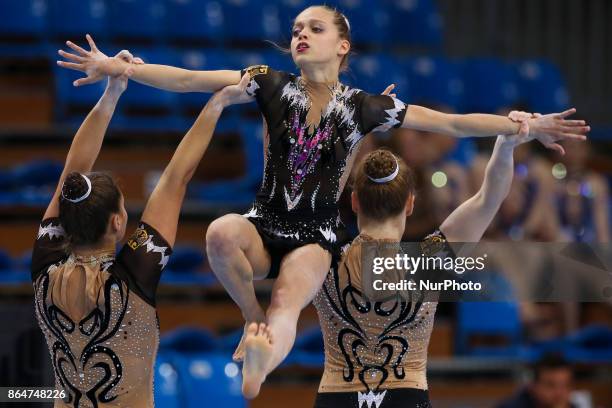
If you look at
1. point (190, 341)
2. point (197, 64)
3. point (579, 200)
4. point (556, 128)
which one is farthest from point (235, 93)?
point (579, 200)

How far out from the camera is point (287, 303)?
375cm

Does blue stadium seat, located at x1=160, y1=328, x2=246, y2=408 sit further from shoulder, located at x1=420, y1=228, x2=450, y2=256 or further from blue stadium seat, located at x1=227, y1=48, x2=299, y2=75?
blue stadium seat, located at x1=227, y1=48, x2=299, y2=75

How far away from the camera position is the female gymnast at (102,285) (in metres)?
3.58

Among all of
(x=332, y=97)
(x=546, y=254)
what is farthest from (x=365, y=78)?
(x=332, y=97)

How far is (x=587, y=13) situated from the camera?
10.6m

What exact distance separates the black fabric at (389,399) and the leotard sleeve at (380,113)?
100 centimetres

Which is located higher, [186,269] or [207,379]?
[186,269]

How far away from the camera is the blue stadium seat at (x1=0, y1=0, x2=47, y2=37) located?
801 cm

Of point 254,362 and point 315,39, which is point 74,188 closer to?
point 254,362

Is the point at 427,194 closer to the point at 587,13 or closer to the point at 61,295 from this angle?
the point at 61,295

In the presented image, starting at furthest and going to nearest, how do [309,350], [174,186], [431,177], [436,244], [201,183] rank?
[201,183]
[431,177]
[309,350]
[436,244]
[174,186]

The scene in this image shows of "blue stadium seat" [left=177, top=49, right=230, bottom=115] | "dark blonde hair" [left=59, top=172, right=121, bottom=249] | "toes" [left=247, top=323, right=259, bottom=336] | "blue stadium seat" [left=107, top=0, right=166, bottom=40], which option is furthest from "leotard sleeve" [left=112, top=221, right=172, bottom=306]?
"blue stadium seat" [left=107, top=0, right=166, bottom=40]

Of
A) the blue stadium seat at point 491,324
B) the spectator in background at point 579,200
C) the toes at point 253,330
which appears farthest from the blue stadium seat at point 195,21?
the toes at point 253,330

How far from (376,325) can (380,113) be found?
32.6 inches
